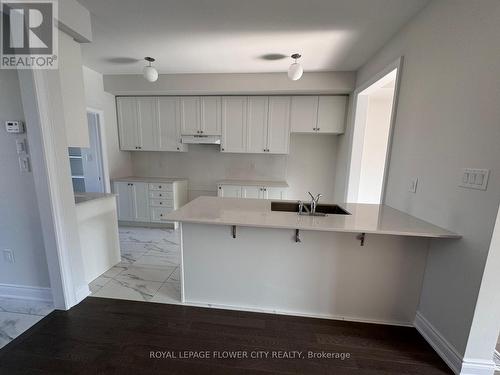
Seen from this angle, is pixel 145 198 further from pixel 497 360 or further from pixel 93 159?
pixel 497 360

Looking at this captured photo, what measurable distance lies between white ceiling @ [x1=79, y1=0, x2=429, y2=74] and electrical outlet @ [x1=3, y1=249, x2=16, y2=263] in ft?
7.41

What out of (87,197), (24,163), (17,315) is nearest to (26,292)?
(17,315)

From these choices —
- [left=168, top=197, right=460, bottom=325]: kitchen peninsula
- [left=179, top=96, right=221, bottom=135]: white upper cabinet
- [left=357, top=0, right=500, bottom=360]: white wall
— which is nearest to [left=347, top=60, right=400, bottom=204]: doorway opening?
[left=357, top=0, right=500, bottom=360]: white wall

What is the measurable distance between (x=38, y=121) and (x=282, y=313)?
8.13ft

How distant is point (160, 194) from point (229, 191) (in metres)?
1.24

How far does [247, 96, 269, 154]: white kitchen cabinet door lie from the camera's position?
364 centimetres

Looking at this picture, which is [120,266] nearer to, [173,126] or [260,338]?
[260,338]

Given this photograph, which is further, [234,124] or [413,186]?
[234,124]

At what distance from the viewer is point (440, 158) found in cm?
153

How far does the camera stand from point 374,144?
150 inches

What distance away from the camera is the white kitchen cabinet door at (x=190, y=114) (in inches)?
146

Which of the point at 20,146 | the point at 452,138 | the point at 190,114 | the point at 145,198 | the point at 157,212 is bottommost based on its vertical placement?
the point at 157,212

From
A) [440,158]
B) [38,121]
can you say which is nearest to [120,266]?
[38,121]

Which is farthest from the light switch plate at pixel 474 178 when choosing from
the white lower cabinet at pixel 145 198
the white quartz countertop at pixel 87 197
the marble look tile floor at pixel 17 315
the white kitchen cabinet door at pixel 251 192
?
the white lower cabinet at pixel 145 198
